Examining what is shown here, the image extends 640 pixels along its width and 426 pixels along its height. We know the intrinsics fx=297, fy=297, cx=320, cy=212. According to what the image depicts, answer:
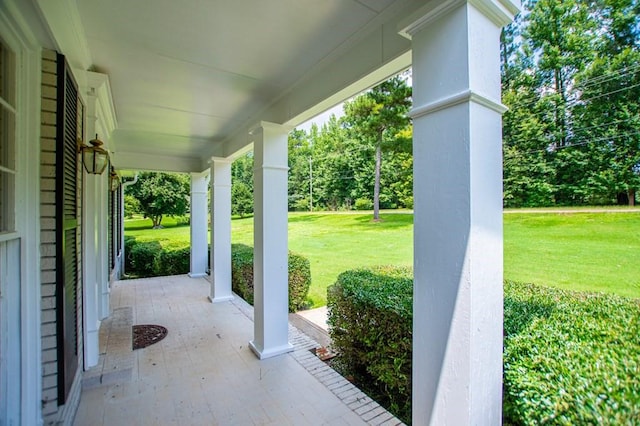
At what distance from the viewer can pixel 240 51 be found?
2.24 m

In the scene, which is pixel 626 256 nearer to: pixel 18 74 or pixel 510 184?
pixel 510 184

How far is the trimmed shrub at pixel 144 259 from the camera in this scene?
846 centimetres

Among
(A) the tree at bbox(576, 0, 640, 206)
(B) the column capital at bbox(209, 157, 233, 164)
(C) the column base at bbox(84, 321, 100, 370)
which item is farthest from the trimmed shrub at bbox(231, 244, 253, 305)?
(A) the tree at bbox(576, 0, 640, 206)

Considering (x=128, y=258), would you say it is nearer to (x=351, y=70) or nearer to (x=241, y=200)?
(x=351, y=70)

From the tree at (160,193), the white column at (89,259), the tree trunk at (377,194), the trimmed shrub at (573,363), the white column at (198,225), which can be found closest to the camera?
the trimmed shrub at (573,363)

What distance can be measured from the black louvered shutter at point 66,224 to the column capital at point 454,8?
2.02 m

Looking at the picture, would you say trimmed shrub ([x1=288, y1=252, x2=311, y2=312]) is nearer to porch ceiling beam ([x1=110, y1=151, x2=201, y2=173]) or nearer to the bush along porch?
the bush along porch

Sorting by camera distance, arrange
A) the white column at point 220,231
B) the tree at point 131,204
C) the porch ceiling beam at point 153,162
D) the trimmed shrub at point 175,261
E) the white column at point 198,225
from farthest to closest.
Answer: the tree at point 131,204, the trimmed shrub at point 175,261, the white column at point 198,225, the porch ceiling beam at point 153,162, the white column at point 220,231

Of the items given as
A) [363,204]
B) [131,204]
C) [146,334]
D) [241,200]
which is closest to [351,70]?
[146,334]

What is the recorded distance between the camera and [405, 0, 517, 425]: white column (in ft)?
4.17

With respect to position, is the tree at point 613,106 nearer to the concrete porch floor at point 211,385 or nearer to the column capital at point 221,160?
the concrete porch floor at point 211,385

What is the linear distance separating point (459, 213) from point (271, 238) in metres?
2.26

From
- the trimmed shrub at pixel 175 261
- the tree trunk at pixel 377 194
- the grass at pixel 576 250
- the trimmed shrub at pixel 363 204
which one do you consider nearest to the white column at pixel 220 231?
the trimmed shrub at pixel 175 261

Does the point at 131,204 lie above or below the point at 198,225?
above
